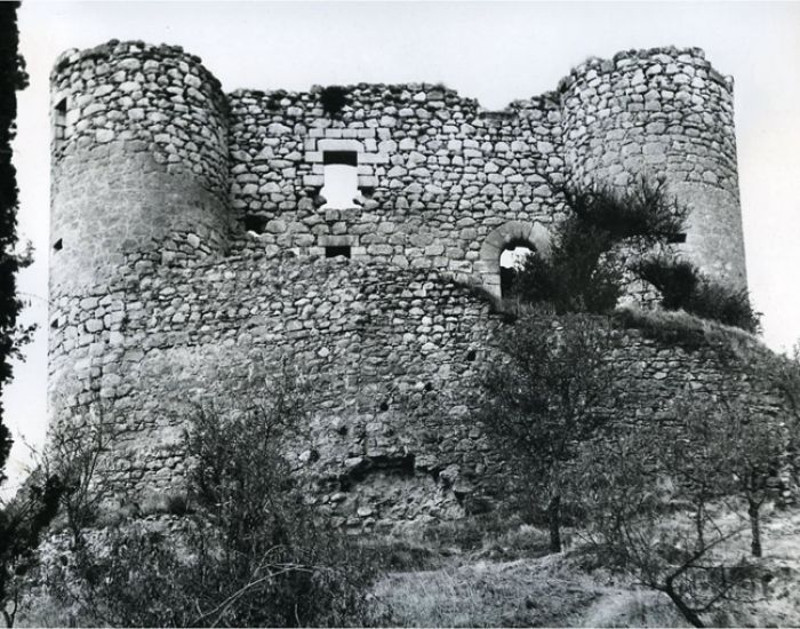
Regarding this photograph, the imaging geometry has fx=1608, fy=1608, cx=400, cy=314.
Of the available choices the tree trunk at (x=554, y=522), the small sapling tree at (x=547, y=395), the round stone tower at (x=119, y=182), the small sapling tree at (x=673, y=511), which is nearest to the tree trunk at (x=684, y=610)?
the small sapling tree at (x=673, y=511)

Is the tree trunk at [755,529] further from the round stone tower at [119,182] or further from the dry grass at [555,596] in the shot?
the round stone tower at [119,182]

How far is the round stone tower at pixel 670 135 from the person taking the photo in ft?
83.6

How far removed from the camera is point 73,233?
930 inches

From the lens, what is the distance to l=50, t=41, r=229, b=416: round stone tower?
2323 cm

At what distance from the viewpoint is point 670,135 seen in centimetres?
2588

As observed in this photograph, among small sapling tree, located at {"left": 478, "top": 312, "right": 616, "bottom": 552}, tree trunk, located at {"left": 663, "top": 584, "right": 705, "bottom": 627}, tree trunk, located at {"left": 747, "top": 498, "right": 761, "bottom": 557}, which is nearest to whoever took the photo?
tree trunk, located at {"left": 663, "top": 584, "right": 705, "bottom": 627}

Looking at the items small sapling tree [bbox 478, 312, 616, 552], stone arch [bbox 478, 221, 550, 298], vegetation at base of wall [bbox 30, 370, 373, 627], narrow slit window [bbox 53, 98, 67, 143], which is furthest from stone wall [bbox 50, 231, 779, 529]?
stone arch [bbox 478, 221, 550, 298]

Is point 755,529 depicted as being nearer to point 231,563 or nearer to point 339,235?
point 231,563

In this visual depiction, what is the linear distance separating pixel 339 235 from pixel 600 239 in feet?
13.6

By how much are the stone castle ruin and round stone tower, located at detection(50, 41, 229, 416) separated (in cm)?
3

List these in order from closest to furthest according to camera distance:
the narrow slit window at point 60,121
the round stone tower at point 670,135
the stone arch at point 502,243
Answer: the narrow slit window at point 60,121, the round stone tower at point 670,135, the stone arch at point 502,243

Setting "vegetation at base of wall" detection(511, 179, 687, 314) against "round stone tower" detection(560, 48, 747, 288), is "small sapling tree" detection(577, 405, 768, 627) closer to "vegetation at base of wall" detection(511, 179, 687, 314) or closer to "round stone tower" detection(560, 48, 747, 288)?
"vegetation at base of wall" detection(511, 179, 687, 314)

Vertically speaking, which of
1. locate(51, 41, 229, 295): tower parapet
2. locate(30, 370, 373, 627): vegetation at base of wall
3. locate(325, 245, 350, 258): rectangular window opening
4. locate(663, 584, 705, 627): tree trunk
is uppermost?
locate(51, 41, 229, 295): tower parapet

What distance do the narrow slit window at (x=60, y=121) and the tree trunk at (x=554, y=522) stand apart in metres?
10.2
